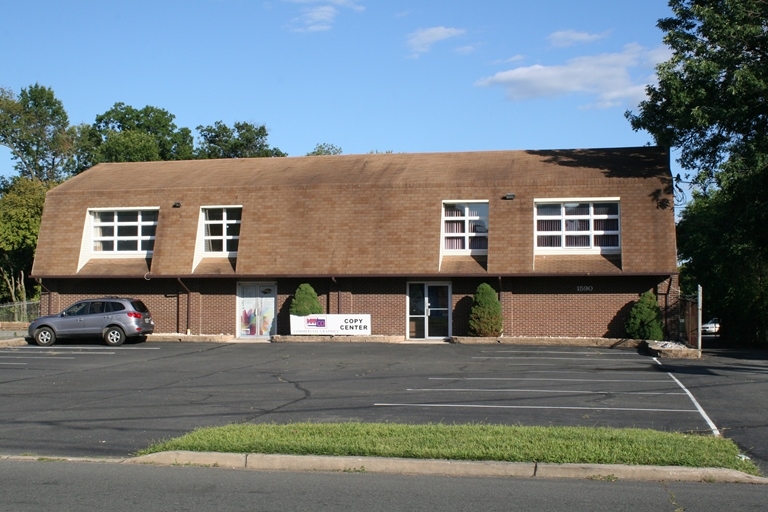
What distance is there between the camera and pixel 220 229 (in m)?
31.4

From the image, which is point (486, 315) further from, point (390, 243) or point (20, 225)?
point (20, 225)

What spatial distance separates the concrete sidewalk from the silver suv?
18239 mm

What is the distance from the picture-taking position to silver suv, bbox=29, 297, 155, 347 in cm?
2773

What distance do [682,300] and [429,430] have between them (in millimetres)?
18449

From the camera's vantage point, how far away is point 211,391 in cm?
1595

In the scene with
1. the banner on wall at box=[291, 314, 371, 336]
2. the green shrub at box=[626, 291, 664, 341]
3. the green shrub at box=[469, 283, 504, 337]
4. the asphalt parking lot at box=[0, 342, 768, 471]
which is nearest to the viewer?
the asphalt parking lot at box=[0, 342, 768, 471]

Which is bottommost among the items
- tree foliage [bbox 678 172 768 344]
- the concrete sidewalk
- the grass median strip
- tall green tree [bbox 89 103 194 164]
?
the concrete sidewalk

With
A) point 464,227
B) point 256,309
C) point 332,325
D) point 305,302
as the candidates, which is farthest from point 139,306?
point 464,227

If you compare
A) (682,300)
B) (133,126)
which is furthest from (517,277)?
(133,126)

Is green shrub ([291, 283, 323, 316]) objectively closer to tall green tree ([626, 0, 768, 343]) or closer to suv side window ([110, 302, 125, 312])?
suv side window ([110, 302, 125, 312])

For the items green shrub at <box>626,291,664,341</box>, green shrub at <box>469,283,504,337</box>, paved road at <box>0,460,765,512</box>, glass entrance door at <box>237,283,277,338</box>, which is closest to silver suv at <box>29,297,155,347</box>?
glass entrance door at <box>237,283,277,338</box>

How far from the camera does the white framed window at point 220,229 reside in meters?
31.1

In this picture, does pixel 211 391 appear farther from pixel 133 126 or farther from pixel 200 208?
pixel 133 126

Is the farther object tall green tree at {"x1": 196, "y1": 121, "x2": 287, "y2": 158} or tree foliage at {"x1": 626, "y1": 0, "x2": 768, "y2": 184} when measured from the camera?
tall green tree at {"x1": 196, "y1": 121, "x2": 287, "y2": 158}
